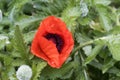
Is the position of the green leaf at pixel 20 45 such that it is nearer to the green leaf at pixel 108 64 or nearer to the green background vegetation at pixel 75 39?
the green background vegetation at pixel 75 39

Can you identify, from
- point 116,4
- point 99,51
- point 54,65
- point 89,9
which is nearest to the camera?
point 54,65

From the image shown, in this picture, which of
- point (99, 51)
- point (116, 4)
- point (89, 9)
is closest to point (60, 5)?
point (89, 9)

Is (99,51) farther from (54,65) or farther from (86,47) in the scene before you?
(54,65)

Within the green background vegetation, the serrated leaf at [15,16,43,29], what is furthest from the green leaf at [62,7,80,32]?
the serrated leaf at [15,16,43,29]

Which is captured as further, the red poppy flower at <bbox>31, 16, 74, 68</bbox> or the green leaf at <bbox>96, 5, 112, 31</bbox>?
the green leaf at <bbox>96, 5, 112, 31</bbox>

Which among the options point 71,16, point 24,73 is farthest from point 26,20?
point 24,73

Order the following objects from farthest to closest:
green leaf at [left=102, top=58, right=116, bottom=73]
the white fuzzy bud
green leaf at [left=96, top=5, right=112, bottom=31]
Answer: green leaf at [left=96, top=5, right=112, bottom=31], green leaf at [left=102, top=58, right=116, bottom=73], the white fuzzy bud

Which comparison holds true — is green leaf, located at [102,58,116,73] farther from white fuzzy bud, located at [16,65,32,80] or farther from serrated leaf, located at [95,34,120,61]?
white fuzzy bud, located at [16,65,32,80]

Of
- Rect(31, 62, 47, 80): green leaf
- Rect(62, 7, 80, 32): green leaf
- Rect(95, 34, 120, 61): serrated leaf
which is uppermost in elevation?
Rect(62, 7, 80, 32): green leaf
